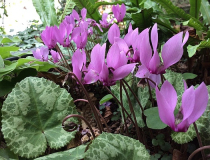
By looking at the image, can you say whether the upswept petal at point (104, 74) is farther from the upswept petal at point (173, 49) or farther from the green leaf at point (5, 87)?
the green leaf at point (5, 87)

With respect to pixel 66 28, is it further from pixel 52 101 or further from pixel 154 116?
pixel 154 116

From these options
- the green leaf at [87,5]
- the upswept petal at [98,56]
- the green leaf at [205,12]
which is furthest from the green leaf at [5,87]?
the green leaf at [205,12]

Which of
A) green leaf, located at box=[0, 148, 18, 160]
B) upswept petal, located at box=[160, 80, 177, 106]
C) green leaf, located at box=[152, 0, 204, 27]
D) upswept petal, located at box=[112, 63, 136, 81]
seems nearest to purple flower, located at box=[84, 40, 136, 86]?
upswept petal, located at box=[112, 63, 136, 81]

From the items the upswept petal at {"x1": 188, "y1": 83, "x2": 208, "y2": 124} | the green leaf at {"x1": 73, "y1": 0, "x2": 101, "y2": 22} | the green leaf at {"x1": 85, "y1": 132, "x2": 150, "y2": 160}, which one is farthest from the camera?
the green leaf at {"x1": 73, "y1": 0, "x2": 101, "y2": 22}

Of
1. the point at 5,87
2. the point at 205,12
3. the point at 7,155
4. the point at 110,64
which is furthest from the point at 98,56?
the point at 205,12

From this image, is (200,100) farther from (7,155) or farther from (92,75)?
(7,155)

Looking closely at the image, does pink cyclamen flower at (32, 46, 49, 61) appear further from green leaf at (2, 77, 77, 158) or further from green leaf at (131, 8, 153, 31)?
green leaf at (131, 8, 153, 31)
